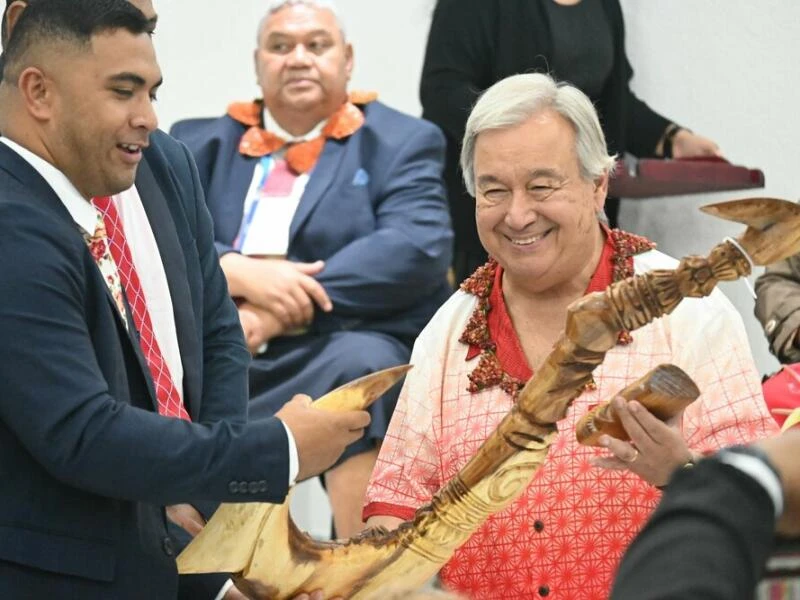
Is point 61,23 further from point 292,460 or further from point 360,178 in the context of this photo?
point 360,178

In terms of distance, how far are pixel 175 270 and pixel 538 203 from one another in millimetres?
690

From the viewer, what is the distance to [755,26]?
208 inches

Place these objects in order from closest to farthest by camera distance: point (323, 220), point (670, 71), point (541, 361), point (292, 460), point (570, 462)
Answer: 1. point (292, 460)
2. point (570, 462)
3. point (541, 361)
4. point (323, 220)
5. point (670, 71)

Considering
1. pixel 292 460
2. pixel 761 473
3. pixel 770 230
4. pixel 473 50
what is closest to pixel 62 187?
pixel 292 460

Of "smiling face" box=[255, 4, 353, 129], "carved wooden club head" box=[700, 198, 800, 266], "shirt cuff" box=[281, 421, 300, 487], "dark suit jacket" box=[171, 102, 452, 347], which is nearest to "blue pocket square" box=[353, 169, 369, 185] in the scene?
"dark suit jacket" box=[171, 102, 452, 347]

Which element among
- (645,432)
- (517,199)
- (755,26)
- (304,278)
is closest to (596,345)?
(645,432)

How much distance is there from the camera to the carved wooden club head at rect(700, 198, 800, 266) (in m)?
2.06

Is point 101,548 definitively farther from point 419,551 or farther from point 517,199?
point 517,199

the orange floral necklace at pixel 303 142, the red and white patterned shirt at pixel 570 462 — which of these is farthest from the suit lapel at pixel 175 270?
the orange floral necklace at pixel 303 142

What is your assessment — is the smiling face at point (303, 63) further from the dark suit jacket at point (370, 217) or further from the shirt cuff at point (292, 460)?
the shirt cuff at point (292, 460)

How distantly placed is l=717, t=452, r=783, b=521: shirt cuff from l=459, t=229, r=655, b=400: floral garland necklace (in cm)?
159

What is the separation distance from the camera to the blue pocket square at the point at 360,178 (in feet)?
14.3

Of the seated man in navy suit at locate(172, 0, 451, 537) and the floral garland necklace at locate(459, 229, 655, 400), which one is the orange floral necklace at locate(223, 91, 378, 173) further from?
the floral garland necklace at locate(459, 229, 655, 400)

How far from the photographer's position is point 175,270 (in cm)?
259
